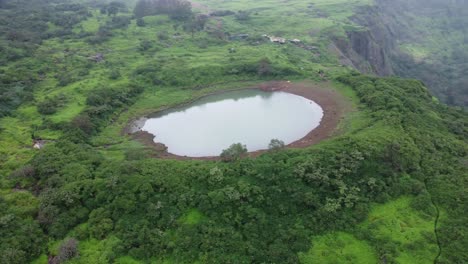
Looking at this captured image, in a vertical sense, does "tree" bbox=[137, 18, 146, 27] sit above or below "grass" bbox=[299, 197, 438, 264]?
above

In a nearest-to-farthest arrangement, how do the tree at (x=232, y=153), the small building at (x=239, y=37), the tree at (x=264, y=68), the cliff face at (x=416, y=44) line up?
the tree at (x=232, y=153)
the tree at (x=264, y=68)
the small building at (x=239, y=37)
the cliff face at (x=416, y=44)

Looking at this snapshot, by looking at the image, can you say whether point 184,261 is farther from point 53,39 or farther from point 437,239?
point 53,39

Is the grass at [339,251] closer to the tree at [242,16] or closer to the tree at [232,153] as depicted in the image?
the tree at [232,153]

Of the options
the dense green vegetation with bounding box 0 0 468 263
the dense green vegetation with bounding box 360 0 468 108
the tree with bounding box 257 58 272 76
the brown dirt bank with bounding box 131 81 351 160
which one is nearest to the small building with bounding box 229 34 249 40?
the tree with bounding box 257 58 272 76

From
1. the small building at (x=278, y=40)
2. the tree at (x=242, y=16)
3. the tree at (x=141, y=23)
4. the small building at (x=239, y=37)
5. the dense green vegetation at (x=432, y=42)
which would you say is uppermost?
the tree at (x=242, y=16)

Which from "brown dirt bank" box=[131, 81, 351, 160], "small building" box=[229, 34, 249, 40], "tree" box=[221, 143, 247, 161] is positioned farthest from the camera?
"small building" box=[229, 34, 249, 40]

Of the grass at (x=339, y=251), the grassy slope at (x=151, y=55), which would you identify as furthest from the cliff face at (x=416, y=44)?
the grass at (x=339, y=251)

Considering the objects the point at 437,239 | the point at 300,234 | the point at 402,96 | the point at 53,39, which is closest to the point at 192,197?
the point at 300,234

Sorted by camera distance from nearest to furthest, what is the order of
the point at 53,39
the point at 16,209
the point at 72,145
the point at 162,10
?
the point at 16,209 < the point at 72,145 < the point at 53,39 < the point at 162,10

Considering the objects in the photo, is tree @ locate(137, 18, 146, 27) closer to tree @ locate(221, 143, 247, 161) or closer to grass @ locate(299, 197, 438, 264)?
tree @ locate(221, 143, 247, 161)
